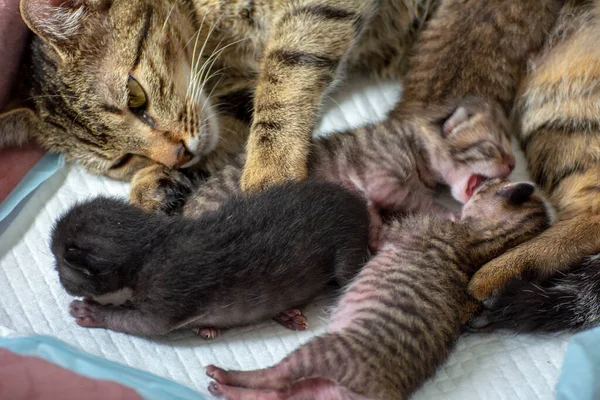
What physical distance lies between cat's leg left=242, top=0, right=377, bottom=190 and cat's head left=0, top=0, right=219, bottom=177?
17 centimetres

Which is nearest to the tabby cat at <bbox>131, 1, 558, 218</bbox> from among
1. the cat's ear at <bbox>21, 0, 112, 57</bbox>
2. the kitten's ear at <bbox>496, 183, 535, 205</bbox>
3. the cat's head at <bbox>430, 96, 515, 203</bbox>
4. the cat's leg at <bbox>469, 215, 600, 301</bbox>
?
the cat's head at <bbox>430, 96, 515, 203</bbox>

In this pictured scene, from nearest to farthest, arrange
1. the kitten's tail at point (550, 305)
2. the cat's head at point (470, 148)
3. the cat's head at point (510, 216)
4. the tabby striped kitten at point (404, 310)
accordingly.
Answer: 1. the tabby striped kitten at point (404, 310)
2. the kitten's tail at point (550, 305)
3. the cat's head at point (510, 216)
4. the cat's head at point (470, 148)

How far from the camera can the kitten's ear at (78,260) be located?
4.40 feet

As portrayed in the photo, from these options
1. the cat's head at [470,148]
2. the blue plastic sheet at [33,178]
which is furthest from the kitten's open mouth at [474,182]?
the blue plastic sheet at [33,178]

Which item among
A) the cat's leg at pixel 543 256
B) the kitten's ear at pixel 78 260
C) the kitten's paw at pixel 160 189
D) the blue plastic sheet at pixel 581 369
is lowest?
the blue plastic sheet at pixel 581 369

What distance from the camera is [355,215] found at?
4.72ft

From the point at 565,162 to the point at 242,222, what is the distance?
85 cm

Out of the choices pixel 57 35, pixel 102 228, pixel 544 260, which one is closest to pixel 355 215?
pixel 544 260

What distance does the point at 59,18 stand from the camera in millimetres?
1482

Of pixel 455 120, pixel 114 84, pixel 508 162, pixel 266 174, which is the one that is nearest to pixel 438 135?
pixel 455 120

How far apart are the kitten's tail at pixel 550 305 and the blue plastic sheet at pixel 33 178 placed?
1.15m

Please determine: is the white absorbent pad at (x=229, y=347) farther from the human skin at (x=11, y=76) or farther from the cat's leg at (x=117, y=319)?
the human skin at (x=11, y=76)

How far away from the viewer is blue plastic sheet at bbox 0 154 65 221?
67.2 inches

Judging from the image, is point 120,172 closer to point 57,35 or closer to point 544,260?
point 57,35
